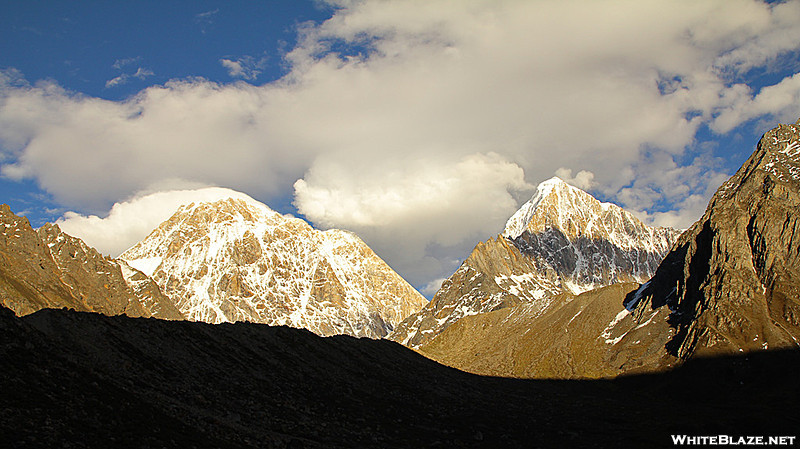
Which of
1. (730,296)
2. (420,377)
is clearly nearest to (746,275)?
(730,296)

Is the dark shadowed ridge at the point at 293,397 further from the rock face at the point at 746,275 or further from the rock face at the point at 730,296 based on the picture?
the rock face at the point at 730,296

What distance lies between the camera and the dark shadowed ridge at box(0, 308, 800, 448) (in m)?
37.0

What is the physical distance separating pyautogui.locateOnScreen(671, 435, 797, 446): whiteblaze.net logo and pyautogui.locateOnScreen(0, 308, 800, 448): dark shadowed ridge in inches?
92.1

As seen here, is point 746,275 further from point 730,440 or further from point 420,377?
point 420,377

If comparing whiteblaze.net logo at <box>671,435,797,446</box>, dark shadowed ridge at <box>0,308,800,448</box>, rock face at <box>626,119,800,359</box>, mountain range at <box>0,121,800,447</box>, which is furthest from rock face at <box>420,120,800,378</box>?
whiteblaze.net logo at <box>671,435,797,446</box>

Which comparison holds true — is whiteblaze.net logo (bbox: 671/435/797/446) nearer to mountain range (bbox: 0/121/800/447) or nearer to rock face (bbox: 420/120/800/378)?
mountain range (bbox: 0/121/800/447)

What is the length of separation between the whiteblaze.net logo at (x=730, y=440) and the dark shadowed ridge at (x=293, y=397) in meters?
2.34

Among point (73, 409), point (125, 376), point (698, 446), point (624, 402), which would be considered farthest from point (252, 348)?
point (624, 402)

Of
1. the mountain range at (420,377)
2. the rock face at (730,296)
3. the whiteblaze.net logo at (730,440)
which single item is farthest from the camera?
the rock face at (730,296)

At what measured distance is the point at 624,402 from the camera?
12356 centimetres

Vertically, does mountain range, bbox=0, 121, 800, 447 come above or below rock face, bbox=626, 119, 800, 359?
below

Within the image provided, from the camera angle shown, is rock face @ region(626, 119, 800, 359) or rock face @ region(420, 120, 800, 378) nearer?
rock face @ region(626, 119, 800, 359)

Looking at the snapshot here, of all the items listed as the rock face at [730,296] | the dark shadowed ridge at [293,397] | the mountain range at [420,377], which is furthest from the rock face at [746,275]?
the dark shadowed ridge at [293,397]

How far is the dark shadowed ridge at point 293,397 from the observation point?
1455 inches
